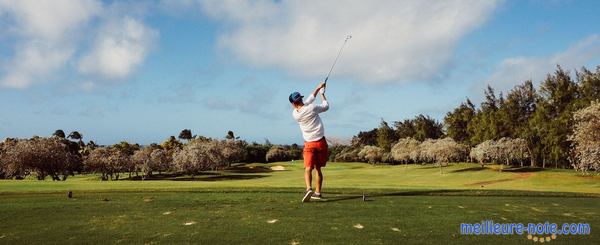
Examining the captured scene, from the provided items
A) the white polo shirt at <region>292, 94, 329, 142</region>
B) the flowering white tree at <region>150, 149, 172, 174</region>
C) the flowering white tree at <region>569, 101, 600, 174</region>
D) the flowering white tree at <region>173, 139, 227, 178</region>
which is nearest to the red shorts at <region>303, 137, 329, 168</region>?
the white polo shirt at <region>292, 94, 329, 142</region>

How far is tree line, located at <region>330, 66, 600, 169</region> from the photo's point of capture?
6366 cm

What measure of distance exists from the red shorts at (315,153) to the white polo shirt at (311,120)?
14cm

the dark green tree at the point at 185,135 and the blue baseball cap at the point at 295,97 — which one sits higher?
the dark green tree at the point at 185,135

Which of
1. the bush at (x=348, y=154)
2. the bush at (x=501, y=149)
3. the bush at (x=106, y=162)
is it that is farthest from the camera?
the bush at (x=348, y=154)

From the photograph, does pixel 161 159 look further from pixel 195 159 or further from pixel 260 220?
pixel 260 220

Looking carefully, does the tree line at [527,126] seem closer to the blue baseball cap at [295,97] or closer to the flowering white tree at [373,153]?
the flowering white tree at [373,153]

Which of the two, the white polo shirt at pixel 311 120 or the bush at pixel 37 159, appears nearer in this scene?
the white polo shirt at pixel 311 120

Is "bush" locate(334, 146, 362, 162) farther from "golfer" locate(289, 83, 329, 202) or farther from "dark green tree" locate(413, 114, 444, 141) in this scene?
"golfer" locate(289, 83, 329, 202)

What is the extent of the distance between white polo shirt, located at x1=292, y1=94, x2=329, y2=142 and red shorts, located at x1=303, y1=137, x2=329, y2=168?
0.45 ft

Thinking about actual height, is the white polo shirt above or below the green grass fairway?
above

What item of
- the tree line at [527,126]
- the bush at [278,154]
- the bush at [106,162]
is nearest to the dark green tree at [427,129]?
the tree line at [527,126]

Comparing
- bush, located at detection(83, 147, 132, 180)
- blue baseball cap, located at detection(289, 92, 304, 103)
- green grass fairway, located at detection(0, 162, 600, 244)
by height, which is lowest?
green grass fairway, located at detection(0, 162, 600, 244)

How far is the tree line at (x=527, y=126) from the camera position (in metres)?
63.7

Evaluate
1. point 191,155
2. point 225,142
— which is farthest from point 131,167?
point 225,142
